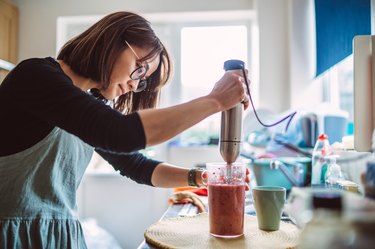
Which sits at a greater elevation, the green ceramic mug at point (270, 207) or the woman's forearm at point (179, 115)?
the woman's forearm at point (179, 115)

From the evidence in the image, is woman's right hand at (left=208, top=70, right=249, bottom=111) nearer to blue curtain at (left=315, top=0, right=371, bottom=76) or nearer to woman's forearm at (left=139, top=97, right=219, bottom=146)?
woman's forearm at (left=139, top=97, right=219, bottom=146)

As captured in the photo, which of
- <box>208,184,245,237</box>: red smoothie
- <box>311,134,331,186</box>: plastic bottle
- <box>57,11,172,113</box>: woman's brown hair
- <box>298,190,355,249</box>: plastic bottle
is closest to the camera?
<box>298,190,355,249</box>: plastic bottle

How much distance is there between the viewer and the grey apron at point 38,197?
38.4 inches

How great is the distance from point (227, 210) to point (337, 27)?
1.31 m

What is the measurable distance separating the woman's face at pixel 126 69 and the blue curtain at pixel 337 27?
86cm

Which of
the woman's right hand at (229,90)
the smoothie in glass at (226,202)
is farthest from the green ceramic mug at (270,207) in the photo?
the woman's right hand at (229,90)

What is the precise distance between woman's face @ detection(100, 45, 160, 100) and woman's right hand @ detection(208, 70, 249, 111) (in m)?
0.33

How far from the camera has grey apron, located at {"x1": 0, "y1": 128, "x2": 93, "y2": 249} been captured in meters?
0.98

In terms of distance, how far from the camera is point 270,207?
A: 3.09ft

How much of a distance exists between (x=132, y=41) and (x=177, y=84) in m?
2.00

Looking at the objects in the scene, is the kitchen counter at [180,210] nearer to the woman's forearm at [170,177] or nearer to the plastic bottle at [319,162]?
the woman's forearm at [170,177]

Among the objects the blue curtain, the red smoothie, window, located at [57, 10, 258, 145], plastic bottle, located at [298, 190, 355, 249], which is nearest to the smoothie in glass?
the red smoothie

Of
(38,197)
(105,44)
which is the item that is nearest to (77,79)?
(105,44)

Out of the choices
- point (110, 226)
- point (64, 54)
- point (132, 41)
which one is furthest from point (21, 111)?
point (110, 226)
